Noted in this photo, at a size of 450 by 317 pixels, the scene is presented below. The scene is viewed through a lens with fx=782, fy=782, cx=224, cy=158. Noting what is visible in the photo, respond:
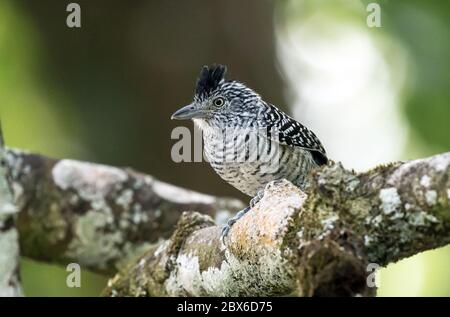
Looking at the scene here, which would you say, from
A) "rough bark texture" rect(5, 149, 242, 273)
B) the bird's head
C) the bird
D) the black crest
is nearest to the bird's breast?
the bird

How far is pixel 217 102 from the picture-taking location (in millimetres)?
5082

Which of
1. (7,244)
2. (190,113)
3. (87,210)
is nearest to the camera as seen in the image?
(7,244)

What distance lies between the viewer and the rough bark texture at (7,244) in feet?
11.0

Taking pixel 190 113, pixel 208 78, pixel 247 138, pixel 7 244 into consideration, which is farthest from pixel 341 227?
pixel 208 78

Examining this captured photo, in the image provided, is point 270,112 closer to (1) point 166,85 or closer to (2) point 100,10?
(1) point 166,85

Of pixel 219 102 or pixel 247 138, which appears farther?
pixel 219 102

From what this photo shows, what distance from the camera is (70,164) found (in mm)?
5355

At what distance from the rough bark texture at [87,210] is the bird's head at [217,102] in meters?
0.64

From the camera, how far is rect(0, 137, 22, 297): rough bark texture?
3.34 m

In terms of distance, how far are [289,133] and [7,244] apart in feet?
6.35

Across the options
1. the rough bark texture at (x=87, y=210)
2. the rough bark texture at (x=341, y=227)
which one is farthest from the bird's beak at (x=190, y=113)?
the rough bark texture at (x=341, y=227)

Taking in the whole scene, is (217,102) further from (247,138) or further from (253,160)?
(253,160)

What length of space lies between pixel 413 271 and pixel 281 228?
5082 mm
